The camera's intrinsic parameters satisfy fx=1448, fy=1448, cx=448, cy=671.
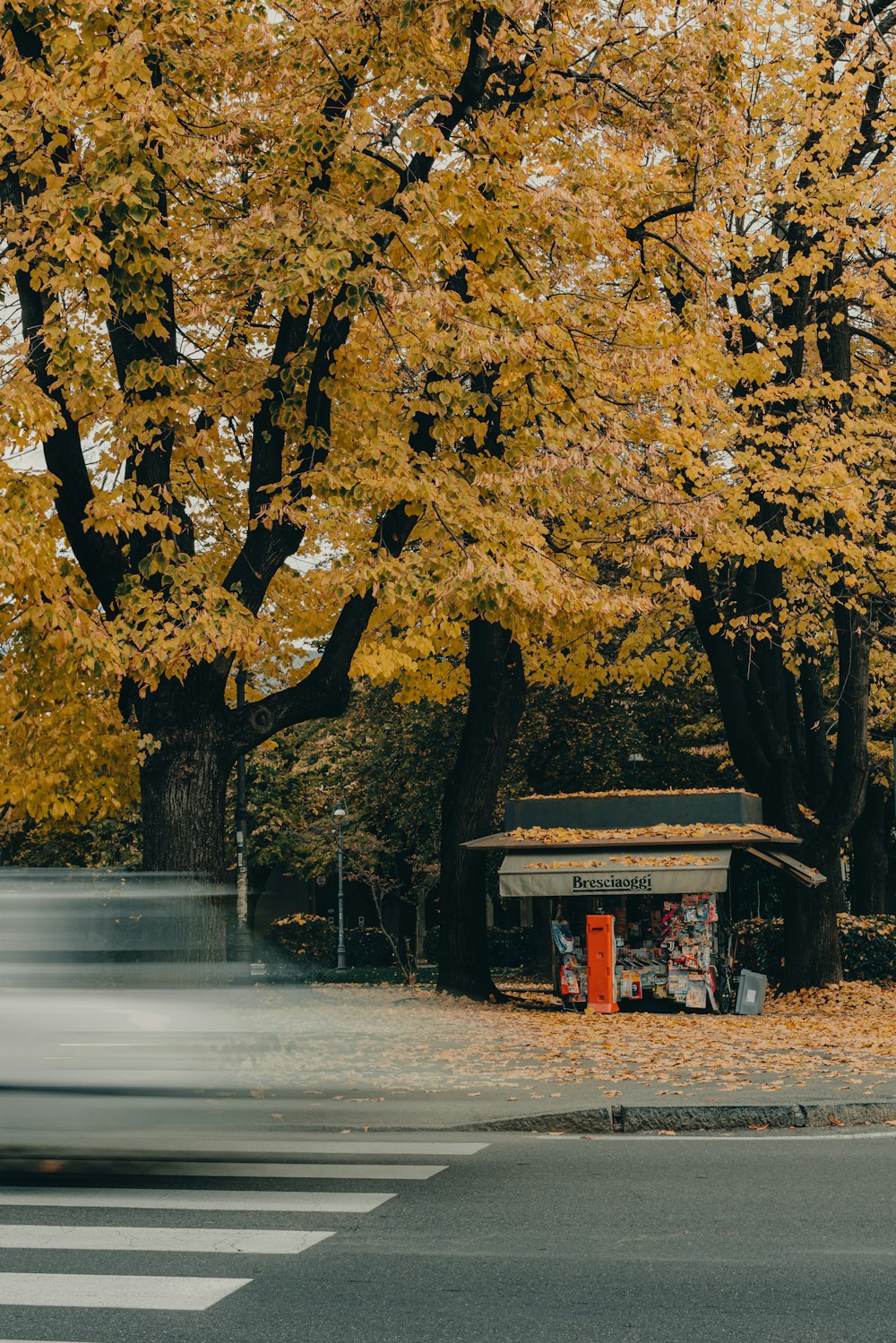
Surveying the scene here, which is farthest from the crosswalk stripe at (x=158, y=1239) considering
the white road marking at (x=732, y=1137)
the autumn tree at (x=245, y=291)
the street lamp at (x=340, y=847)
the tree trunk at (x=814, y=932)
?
the street lamp at (x=340, y=847)

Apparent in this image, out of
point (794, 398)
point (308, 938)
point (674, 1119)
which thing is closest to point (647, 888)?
point (794, 398)

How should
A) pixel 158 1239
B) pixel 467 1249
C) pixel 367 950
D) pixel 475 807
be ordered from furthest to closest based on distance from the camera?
pixel 367 950 < pixel 475 807 < pixel 158 1239 < pixel 467 1249

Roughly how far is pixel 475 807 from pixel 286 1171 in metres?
12.2

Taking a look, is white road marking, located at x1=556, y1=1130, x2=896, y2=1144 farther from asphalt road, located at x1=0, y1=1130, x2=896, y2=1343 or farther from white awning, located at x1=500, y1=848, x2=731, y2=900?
white awning, located at x1=500, y1=848, x2=731, y2=900

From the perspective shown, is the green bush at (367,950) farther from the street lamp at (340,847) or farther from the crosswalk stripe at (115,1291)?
the crosswalk stripe at (115,1291)

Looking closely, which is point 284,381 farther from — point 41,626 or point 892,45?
point 892,45

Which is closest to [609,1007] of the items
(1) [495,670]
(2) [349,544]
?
(1) [495,670]

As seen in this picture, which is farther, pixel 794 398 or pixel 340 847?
pixel 340 847

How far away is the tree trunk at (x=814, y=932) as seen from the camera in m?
20.8

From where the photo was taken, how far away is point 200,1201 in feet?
24.6

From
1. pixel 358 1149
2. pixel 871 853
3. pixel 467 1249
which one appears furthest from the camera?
pixel 871 853

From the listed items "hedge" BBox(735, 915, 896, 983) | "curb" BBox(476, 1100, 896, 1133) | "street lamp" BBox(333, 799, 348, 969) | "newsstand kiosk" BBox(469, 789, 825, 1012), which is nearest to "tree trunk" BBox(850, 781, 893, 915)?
"hedge" BBox(735, 915, 896, 983)

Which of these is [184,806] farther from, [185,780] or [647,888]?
[647,888]

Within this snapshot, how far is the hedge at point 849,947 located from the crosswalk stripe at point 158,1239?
63.9 ft
